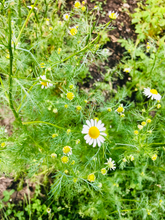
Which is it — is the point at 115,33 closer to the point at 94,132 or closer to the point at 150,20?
the point at 150,20

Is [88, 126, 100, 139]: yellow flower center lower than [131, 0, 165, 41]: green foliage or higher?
lower

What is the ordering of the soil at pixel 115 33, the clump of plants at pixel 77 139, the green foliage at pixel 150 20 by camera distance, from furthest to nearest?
the green foliage at pixel 150 20 → the soil at pixel 115 33 → the clump of plants at pixel 77 139

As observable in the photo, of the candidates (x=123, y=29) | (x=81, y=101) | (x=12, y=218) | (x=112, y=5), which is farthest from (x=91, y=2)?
(x=12, y=218)

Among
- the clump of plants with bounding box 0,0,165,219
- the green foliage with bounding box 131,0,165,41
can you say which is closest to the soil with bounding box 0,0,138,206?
the green foliage with bounding box 131,0,165,41

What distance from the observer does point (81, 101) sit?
1526 mm

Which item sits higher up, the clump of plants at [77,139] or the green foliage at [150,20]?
the green foliage at [150,20]

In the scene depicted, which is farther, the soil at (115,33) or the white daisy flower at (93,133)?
the soil at (115,33)

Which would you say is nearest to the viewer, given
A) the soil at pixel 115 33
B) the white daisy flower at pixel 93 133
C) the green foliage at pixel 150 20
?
the white daisy flower at pixel 93 133

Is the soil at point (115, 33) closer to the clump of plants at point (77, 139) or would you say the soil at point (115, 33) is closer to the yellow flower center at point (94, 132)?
the clump of plants at point (77, 139)

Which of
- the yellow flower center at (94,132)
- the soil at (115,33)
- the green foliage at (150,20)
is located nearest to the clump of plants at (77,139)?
the yellow flower center at (94,132)

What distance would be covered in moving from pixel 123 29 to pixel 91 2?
0.72 m

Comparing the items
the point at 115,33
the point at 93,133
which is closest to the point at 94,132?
the point at 93,133

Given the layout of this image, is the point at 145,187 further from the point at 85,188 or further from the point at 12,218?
the point at 12,218

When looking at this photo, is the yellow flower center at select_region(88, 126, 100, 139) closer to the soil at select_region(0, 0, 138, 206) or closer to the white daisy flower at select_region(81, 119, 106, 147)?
the white daisy flower at select_region(81, 119, 106, 147)
